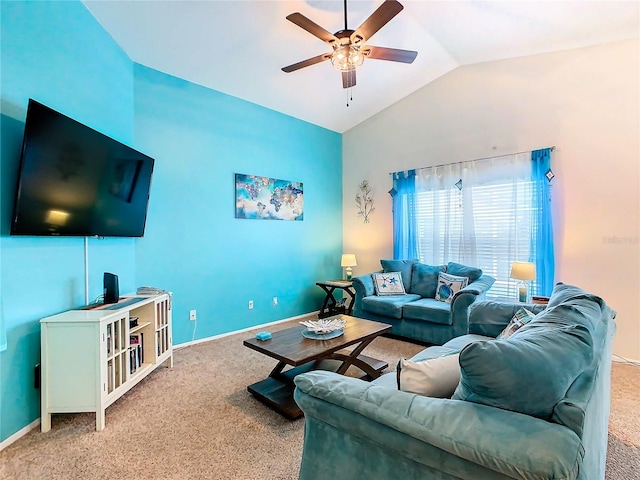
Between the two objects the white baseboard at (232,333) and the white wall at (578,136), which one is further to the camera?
the white baseboard at (232,333)

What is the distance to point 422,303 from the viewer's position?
12.2ft

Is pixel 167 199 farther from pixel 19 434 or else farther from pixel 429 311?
pixel 429 311

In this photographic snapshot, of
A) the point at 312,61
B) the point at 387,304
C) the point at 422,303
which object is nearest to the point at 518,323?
the point at 422,303

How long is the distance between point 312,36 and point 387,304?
9.77 ft

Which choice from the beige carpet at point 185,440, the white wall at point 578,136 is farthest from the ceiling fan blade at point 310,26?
the beige carpet at point 185,440

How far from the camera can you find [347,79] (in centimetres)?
288

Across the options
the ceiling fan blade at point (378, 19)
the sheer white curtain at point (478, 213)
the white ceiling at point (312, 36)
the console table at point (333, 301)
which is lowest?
the console table at point (333, 301)

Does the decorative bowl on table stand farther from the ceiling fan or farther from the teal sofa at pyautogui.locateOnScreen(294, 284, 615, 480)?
the ceiling fan

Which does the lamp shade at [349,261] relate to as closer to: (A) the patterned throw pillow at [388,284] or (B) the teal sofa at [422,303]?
(B) the teal sofa at [422,303]

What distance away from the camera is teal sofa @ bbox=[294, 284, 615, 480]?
836mm

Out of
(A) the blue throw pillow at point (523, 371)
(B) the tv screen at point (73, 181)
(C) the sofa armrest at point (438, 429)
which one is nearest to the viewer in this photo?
(C) the sofa armrest at point (438, 429)

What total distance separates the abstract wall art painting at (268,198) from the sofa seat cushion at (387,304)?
1674mm

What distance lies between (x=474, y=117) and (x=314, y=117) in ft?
7.27

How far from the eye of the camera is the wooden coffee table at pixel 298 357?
7.18ft
